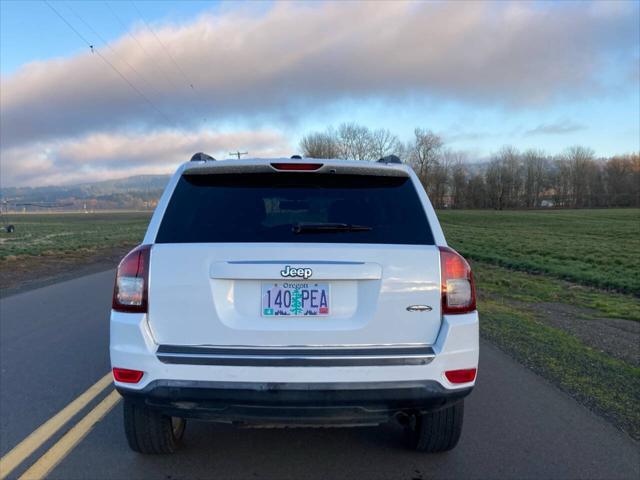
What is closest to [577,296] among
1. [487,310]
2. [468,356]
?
[487,310]

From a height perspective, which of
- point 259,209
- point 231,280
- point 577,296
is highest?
point 259,209

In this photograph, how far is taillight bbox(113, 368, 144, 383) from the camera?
2.83m

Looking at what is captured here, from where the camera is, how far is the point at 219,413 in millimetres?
2803

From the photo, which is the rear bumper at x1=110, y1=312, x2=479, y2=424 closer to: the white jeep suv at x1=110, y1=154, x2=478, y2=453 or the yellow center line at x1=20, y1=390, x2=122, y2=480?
the white jeep suv at x1=110, y1=154, x2=478, y2=453

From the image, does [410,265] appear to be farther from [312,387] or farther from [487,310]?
[487,310]

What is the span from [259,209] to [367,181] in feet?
2.34

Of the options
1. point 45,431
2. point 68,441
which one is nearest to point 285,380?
point 68,441

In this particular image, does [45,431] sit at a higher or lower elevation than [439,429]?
lower

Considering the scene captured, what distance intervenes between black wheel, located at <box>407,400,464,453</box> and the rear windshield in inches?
45.1

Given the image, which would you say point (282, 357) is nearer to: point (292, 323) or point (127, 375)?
point (292, 323)

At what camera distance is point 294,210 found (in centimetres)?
323

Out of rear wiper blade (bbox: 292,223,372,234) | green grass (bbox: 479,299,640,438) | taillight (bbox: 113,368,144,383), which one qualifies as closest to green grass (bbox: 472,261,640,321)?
green grass (bbox: 479,299,640,438)

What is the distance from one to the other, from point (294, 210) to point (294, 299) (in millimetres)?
657

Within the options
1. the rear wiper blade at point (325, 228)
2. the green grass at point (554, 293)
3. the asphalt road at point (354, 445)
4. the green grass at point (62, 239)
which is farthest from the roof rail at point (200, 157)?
the green grass at point (62, 239)
